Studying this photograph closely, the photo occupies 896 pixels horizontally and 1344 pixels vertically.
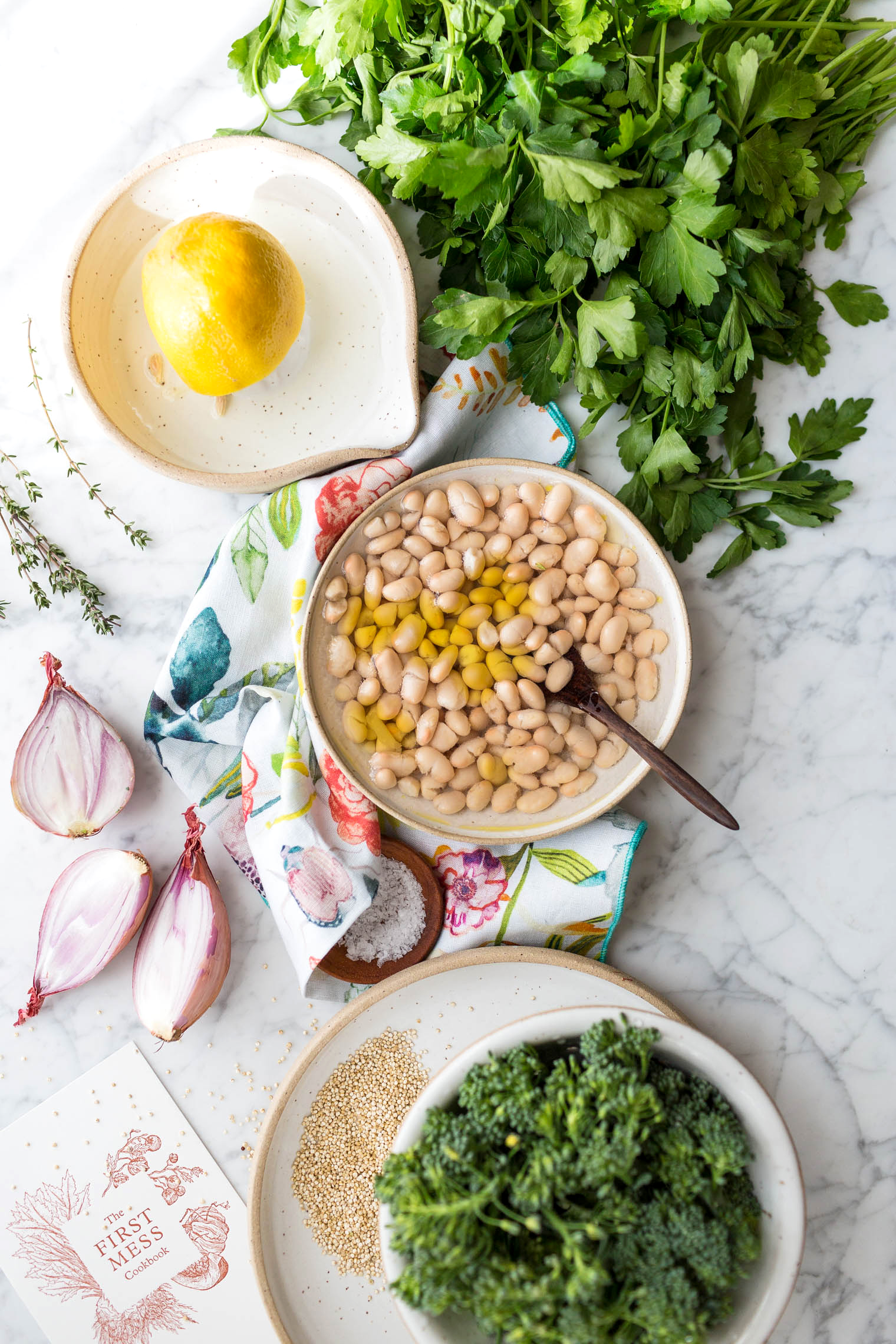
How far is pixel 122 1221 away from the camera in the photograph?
132 cm

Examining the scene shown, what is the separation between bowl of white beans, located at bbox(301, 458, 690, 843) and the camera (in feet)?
4.07

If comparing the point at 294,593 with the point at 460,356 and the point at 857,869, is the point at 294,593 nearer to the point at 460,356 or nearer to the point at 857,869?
the point at 460,356

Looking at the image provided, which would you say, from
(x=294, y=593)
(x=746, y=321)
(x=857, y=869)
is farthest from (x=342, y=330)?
(x=857, y=869)

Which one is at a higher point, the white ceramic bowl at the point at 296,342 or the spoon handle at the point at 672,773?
the white ceramic bowl at the point at 296,342

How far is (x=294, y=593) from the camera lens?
1.26m

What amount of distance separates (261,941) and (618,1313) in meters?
0.74

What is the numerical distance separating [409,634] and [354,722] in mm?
142

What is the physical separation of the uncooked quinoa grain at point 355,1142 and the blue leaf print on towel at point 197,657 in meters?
0.56

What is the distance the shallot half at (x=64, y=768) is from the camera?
4.40 feet

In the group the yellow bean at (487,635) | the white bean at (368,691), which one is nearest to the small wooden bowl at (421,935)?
the white bean at (368,691)

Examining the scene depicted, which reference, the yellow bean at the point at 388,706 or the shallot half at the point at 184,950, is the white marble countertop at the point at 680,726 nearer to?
the shallot half at the point at 184,950

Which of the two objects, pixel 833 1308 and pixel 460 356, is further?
pixel 833 1308

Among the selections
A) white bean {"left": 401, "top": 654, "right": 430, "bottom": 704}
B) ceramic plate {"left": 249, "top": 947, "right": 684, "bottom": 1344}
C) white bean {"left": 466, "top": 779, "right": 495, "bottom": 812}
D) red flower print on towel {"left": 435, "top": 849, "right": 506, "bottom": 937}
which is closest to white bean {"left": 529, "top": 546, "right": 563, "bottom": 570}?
white bean {"left": 401, "top": 654, "right": 430, "bottom": 704}

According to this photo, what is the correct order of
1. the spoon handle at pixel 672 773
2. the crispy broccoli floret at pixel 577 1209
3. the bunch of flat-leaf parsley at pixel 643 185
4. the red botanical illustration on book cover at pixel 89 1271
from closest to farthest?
the crispy broccoli floret at pixel 577 1209
the bunch of flat-leaf parsley at pixel 643 185
the spoon handle at pixel 672 773
the red botanical illustration on book cover at pixel 89 1271
